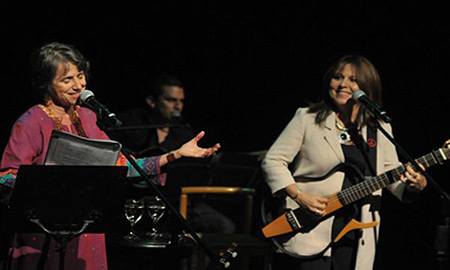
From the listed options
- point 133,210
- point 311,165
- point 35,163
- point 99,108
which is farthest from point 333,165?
point 35,163

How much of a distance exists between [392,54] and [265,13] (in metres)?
1.11

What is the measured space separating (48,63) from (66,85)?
12cm

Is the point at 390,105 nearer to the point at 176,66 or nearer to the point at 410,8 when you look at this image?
the point at 410,8

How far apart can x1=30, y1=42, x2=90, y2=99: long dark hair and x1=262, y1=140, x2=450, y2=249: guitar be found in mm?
1326

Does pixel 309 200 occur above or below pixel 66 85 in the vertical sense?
below

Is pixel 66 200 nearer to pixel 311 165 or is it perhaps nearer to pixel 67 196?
pixel 67 196

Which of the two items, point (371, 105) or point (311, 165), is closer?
point (371, 105)

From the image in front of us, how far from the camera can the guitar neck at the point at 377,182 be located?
11.1 ft

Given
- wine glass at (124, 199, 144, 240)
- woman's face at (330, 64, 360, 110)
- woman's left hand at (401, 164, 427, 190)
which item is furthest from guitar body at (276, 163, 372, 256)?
wine glass at (124, 199, 144, 240)

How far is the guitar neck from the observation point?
3393 mm

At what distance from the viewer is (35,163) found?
105 inches

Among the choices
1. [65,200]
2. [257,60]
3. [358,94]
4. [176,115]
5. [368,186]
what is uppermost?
[257,60]

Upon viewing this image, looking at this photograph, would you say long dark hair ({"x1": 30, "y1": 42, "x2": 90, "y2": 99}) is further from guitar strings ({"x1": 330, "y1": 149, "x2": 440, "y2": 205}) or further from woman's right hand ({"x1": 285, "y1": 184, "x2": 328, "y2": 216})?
guitar strings ({"x1": 330, "y1": 149, "x2": 440, "y2": 205})

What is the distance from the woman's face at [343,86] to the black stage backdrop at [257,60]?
1.04 m
